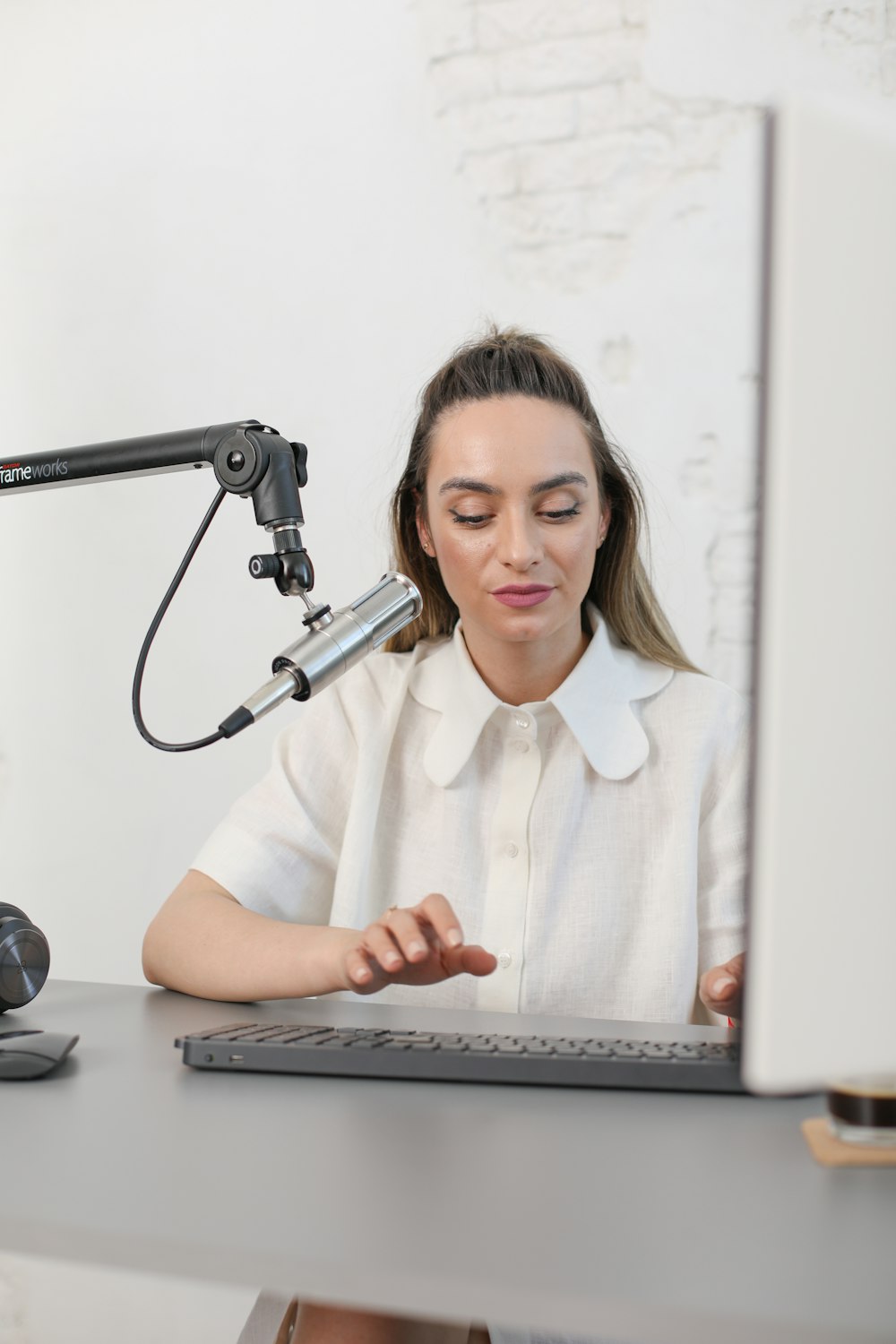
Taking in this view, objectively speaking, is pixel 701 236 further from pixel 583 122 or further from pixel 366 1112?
pixel 366 1112

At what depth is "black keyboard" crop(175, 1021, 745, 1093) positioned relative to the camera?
2.35ft

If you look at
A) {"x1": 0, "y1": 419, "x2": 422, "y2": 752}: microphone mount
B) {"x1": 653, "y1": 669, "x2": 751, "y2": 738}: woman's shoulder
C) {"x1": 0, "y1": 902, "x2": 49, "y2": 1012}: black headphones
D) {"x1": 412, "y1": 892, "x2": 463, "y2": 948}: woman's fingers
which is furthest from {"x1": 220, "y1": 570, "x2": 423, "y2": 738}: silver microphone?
{"x1": 653, "y1": 669, "x2": 751, "y2": 738}: woman's shoulder

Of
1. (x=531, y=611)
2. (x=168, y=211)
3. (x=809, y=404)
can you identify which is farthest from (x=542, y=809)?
(x=168, y=211)

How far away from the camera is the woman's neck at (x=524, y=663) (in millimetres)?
1390

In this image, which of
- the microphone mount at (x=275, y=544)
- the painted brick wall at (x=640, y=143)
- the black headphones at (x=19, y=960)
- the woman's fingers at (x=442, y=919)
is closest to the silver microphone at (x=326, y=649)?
the microphone mount at (x=275, y=544)

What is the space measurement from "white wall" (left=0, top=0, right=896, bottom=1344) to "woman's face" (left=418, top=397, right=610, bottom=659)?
2.28ft

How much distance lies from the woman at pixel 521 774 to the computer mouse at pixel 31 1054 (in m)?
0.35

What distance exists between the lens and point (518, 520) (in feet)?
4.31

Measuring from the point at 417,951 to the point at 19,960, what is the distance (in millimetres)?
351

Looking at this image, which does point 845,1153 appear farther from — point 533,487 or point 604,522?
point 604,522

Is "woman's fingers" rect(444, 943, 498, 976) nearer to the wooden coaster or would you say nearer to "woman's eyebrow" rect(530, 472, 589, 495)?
the wooden coaster

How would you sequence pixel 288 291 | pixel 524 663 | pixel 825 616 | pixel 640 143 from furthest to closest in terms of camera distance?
1. pixel 288 291
2. pixel 640 143
3. pixel 524 663
4. pixel 825 616

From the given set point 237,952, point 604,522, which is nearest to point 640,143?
point 604,522

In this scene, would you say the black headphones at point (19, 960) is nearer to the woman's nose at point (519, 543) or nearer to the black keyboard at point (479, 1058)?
the black keyboard at point (479, 1058)
